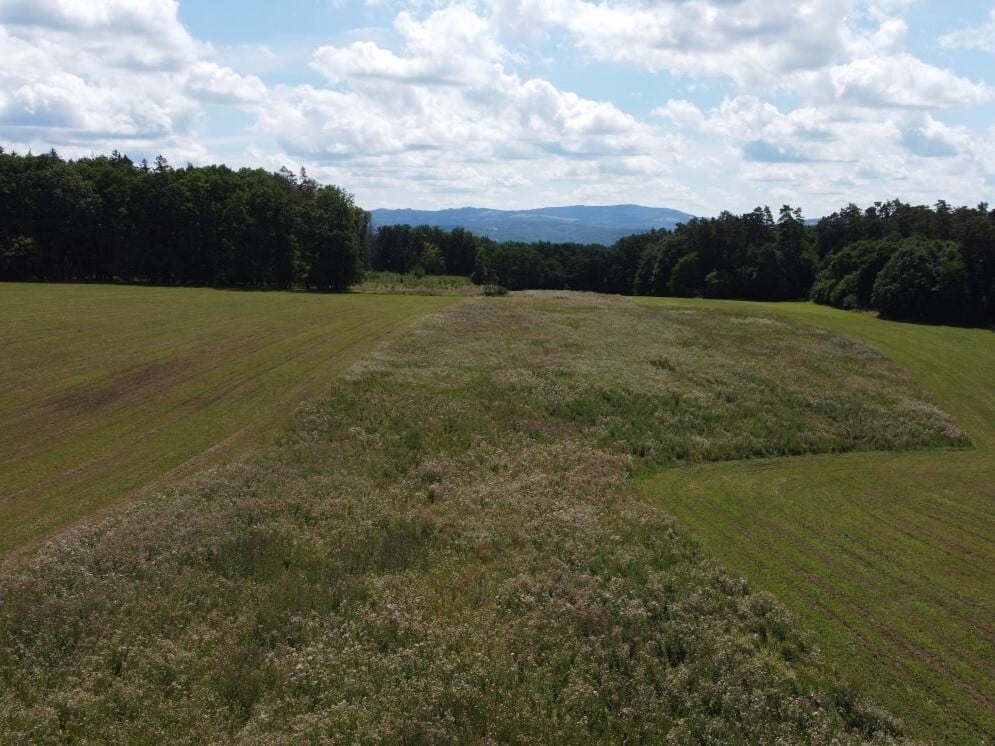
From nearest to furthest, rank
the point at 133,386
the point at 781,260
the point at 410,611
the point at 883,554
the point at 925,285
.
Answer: the point at 410,611 < the point at 883,554 < the point at 133,386 < the point at 925,285 < the point at 781,260

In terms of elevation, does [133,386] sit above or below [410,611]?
above

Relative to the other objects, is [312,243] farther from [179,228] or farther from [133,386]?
[133,386]

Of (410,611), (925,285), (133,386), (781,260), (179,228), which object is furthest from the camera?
(781,260)

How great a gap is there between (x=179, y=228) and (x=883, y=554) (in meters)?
96.5

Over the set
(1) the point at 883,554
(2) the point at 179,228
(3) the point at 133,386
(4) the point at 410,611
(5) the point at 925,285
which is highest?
(2) the point at 179,228

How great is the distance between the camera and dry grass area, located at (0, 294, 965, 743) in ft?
39.7

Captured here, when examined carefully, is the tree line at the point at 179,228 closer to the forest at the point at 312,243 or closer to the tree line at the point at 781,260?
the forest at the point at 312,243

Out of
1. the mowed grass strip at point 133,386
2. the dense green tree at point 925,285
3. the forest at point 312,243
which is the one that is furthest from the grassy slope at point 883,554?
the forest at point 312,243

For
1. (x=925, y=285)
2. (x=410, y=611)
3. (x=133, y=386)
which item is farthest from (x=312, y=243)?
(x=410, y=611)

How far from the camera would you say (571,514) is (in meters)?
21.1

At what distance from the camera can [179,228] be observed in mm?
94875

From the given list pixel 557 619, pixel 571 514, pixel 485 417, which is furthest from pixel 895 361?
pixel 557 619

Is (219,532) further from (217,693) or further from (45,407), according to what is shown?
(45,407)

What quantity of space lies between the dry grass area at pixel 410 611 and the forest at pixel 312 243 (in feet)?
207
